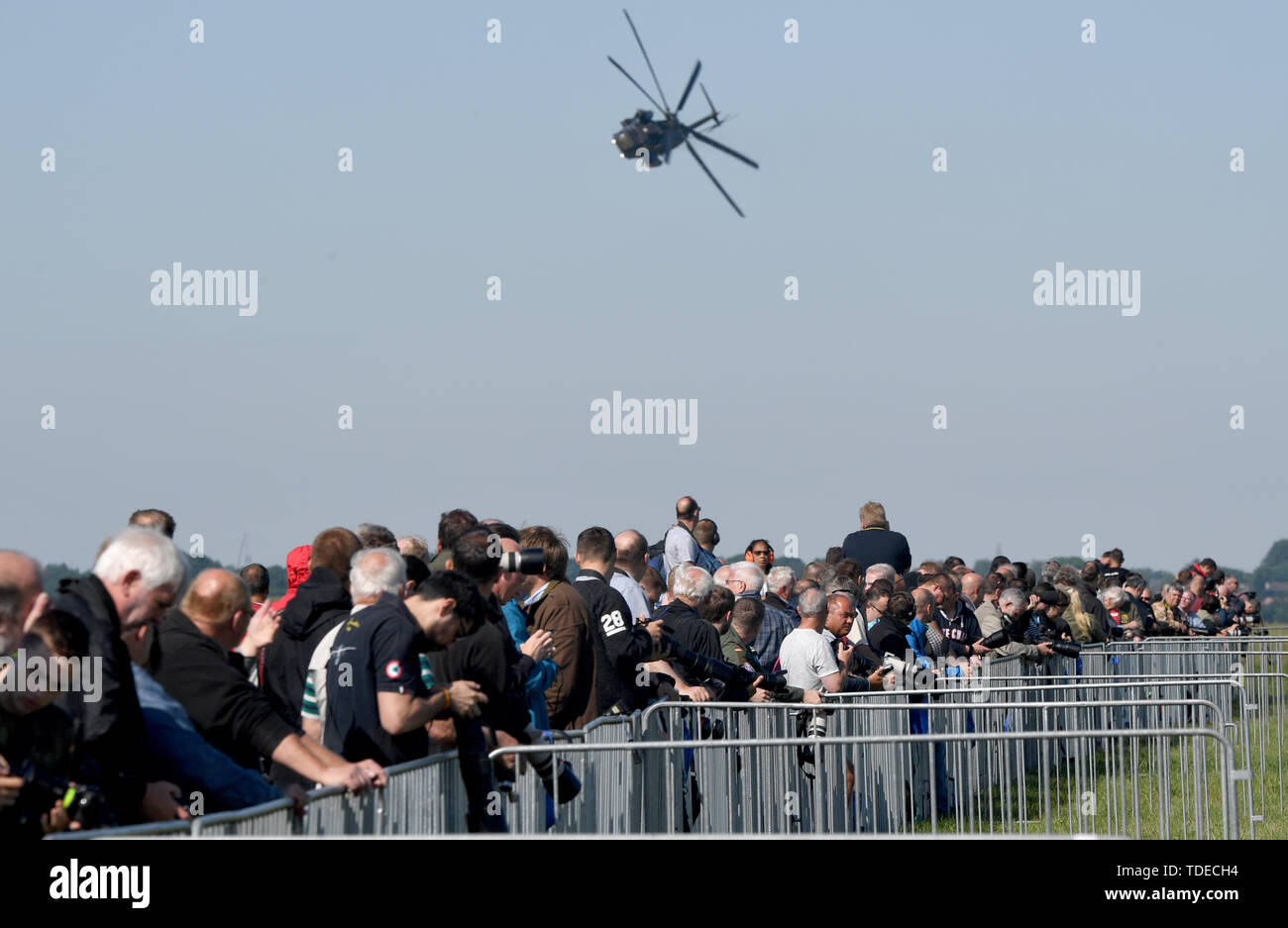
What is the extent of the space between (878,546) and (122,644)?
11.3 meters

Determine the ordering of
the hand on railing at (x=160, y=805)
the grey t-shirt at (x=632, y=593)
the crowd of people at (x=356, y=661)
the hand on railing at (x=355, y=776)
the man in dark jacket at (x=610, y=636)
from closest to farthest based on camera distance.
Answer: the crowd of people at (x=356, y=661), the hand on railing at (x=160, y=805), the hand on railing at (x=355, y=776), the man in dark jacket at (x=610, y=636), the grey t-shirt at (x=632, y=593)

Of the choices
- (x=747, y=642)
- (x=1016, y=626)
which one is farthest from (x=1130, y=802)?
(x=1016, y=626)

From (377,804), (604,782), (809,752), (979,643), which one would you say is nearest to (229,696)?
(377,804)

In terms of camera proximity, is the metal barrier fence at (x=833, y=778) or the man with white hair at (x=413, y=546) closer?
the metal barrier fence at (x=833, y=778)

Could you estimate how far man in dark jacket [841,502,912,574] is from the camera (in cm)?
1552

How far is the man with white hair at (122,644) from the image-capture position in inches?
184

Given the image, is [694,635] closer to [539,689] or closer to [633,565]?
[633,565]

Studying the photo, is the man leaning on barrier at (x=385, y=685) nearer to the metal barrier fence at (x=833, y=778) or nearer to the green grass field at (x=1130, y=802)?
the metal barrier fence at (x=833, y=778)

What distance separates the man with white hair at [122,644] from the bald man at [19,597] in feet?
0.59

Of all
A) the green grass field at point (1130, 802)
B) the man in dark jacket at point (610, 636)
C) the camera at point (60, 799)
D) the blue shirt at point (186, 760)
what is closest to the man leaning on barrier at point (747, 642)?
the green grass field at point (1130, 802)

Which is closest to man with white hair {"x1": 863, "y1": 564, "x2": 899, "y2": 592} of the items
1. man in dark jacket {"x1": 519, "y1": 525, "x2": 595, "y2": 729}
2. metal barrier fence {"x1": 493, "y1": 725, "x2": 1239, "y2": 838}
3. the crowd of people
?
the crowd of people

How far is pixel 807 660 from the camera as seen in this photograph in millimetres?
11117

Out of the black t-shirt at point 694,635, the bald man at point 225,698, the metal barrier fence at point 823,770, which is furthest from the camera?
the black t-shirt at point 694,635

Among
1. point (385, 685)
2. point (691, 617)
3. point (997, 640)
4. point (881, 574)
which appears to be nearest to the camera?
point (385, 685)
